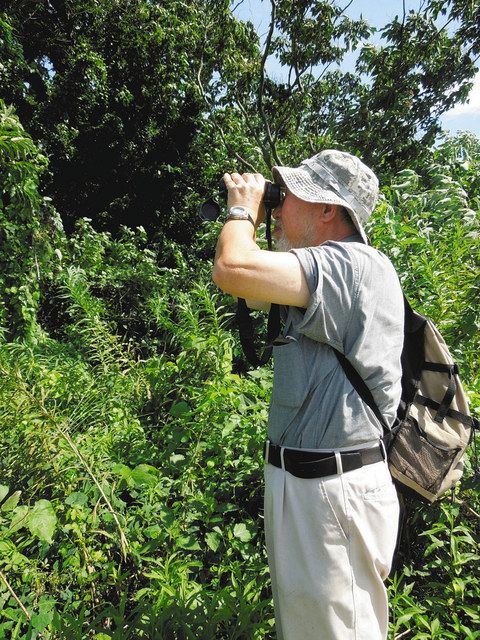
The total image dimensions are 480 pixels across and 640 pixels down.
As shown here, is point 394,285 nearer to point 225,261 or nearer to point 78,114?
point 225,261

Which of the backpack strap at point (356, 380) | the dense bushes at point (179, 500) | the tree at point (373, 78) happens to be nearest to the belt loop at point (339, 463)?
the backpack strap at point (356, 380)

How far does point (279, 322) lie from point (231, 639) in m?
1.29

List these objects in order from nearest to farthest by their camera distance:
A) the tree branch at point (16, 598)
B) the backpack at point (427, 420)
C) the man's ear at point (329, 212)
Result: the man's ear at point (329, 212), the backpack at point (427, 420), the tree branch at point (16, 598)

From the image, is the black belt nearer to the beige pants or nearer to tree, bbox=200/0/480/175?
the beige pants

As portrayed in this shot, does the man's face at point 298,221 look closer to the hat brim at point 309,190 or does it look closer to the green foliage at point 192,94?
the hat brim at point 309,190

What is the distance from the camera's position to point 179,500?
2.56m

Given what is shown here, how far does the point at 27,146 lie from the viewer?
15.6 feet

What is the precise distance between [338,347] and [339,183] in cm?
49

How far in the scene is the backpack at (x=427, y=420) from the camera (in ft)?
5.36

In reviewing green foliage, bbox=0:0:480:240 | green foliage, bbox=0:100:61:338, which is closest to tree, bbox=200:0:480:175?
green foliage, bbox=0:0:480:240

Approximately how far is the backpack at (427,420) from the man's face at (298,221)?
0.44 meters

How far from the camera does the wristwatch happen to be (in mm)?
1390

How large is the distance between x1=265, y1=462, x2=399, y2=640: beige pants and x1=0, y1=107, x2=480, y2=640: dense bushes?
73cm

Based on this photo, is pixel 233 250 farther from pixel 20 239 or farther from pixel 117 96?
pixel 117 96
